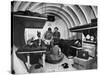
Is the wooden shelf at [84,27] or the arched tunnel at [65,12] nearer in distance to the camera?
the arched tunnel at [65,12]

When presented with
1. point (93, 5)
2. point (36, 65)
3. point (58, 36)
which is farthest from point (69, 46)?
point (93, 5)

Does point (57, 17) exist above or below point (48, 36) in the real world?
above

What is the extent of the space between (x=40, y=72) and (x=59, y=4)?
3.59ft

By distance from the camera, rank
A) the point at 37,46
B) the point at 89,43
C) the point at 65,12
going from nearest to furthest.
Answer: the point at 37,46 < the point at 65,12 < the point at 89,43

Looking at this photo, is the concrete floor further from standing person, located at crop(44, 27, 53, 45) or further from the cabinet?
standing person, located at crop(44, 27, 53, 45)

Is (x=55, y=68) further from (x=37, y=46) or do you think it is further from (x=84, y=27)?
(x=84, y=27)

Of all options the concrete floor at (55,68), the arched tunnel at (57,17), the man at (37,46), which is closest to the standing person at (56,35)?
the arched tunnel at (57,17)

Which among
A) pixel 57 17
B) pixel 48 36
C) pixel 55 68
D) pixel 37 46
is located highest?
pixel 57 17

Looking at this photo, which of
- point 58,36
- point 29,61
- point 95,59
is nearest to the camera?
point 29,61

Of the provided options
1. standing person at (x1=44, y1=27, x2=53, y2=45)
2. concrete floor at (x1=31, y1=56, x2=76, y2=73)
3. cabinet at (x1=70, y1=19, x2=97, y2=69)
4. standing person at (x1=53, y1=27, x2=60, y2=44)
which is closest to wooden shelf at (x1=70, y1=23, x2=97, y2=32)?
cabinet at (x1=70, y1=19, x2=97, y2=69)

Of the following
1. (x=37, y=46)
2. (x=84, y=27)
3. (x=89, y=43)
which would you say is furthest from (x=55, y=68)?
(x=84, y=27)

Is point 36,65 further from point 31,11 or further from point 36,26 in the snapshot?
point 31,11

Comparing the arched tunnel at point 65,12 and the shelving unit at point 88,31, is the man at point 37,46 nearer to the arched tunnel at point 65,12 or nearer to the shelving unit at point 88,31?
the arched tunnel at point 65,12

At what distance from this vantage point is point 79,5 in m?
2.30
